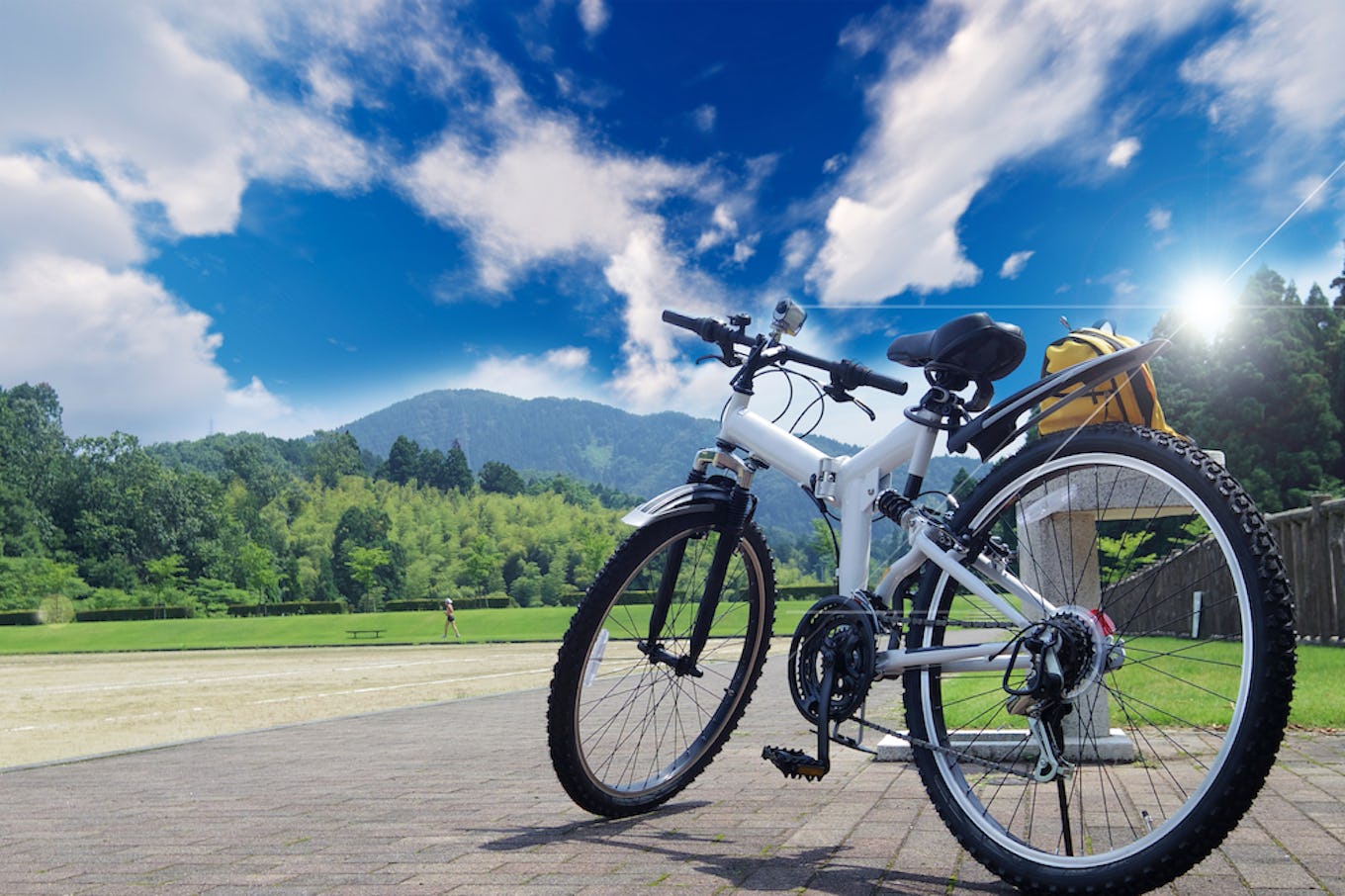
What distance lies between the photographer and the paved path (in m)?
2.67

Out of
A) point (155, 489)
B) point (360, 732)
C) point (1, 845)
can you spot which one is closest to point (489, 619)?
point (360, 732)

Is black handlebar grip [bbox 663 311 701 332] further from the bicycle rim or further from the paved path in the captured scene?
the paved path

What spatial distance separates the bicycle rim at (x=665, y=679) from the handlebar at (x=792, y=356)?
0.71 m

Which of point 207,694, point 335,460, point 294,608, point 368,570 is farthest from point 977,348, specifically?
point 335,460

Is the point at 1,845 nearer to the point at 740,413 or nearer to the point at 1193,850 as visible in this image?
the point at 740,413

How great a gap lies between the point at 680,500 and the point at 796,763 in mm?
1006

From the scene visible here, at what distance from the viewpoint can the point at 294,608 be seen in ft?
249

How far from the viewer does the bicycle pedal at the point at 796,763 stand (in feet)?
10.2

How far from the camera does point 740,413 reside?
3770mm

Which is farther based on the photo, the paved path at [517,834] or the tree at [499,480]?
the tree at [499,480]

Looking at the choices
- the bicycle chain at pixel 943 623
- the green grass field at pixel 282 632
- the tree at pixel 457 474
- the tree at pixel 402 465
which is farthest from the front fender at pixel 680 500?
the tree at pixel 402 465

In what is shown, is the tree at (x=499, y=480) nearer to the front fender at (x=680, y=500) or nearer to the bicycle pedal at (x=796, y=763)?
the front fender at (x=680, y=500)

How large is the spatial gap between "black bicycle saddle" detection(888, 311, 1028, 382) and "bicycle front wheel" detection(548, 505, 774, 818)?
1068 millimetres

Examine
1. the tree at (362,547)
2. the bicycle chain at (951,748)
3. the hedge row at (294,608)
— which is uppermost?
the tree at (362,547)
